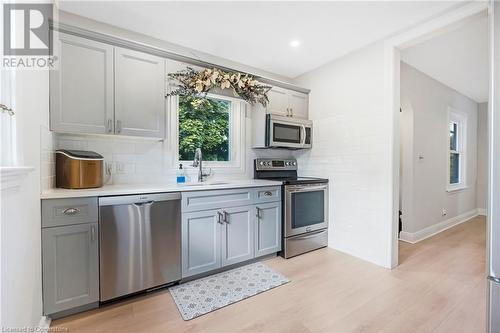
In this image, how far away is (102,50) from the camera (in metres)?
2.01

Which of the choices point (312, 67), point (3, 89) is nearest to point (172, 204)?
point (3, 89)

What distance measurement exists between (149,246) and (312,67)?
310cm

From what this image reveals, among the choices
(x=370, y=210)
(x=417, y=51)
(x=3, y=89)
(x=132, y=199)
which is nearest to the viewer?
(x=3, y=89)

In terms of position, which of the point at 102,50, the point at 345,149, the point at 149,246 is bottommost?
the point at 149,246

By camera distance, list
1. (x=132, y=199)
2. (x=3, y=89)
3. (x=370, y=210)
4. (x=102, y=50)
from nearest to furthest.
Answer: (x=3, y=89) → (x=132, y=199) → (x=102, y=50) → (x=370, y=210)

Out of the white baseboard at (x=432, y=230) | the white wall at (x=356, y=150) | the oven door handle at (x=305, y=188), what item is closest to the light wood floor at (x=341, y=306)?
the white wall at (x=356, y=150)

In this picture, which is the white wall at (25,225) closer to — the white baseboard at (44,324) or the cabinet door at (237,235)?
the white baseboard at (44,324)

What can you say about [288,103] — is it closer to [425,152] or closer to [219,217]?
[219,217]

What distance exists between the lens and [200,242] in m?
2.22

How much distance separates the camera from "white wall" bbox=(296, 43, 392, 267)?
260 cm

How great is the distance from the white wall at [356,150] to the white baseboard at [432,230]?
1123 mm

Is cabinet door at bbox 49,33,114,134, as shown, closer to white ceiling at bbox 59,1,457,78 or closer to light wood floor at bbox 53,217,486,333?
white ceiling at bbox 59,1,457,78

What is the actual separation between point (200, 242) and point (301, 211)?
134 centimetres

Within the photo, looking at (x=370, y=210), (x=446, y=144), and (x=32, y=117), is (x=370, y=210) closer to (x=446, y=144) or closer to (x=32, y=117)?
(x=446, y=144)
